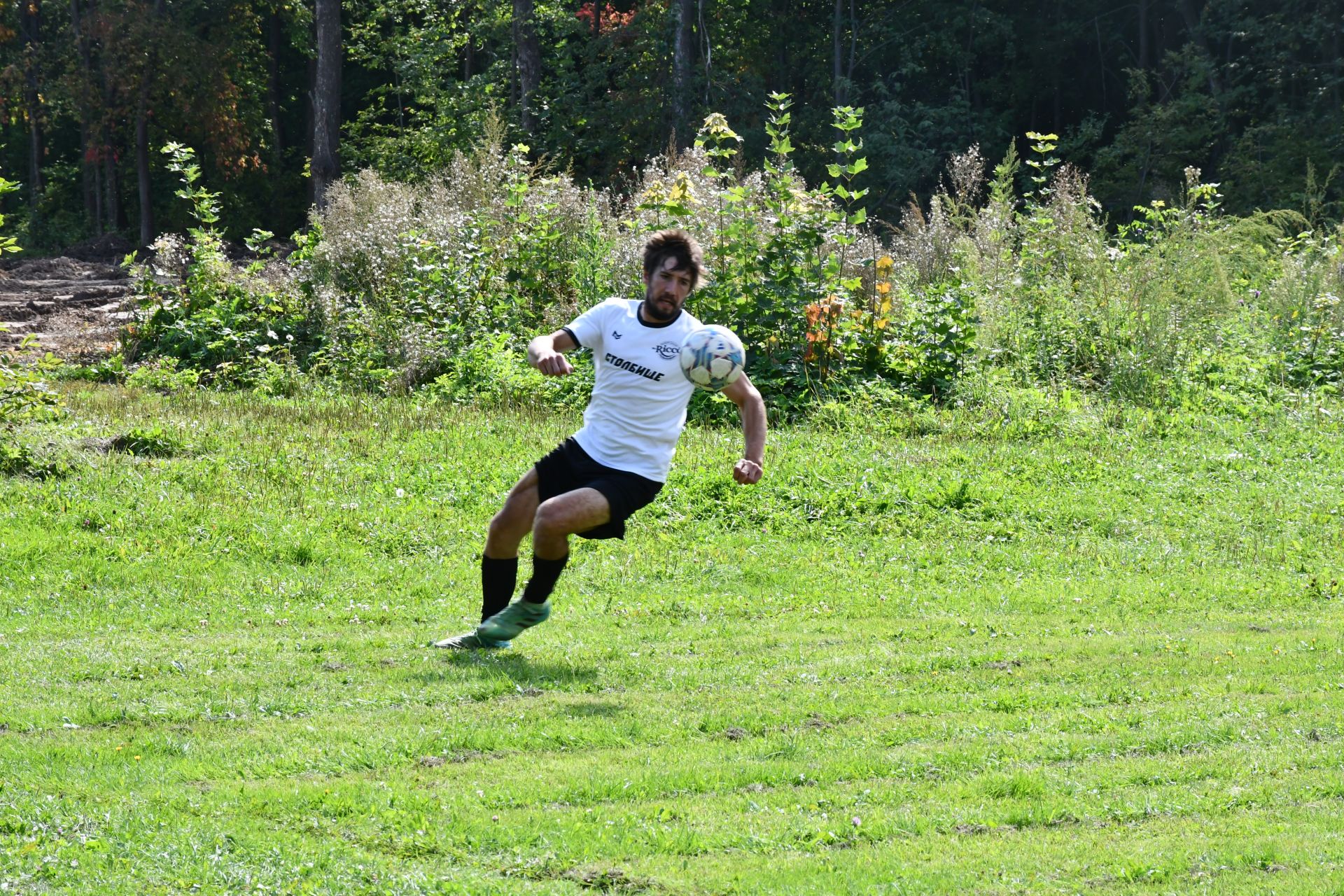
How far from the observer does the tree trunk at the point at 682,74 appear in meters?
32.6

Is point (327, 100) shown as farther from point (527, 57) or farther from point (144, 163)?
point (144, 163)

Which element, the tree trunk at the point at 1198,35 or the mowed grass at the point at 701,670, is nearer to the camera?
the mowed grass at the point at 701,670

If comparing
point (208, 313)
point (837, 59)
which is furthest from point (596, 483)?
point (837, 59)

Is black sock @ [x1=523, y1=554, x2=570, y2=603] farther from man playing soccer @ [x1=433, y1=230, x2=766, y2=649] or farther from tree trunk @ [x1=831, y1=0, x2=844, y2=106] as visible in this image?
tree trunk @ [x1=831, y1=0, x2=844, y2=106]

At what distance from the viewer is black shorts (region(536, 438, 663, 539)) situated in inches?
267

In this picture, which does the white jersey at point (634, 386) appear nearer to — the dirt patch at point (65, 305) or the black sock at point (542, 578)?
the black sock at point (542, 578)

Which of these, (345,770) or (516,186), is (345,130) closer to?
(516,186)

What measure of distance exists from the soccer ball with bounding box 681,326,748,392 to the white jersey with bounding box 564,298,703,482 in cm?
5

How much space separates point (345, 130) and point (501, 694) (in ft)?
116

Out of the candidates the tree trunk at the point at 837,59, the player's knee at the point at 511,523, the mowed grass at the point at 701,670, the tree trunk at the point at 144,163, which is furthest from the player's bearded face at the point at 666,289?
the tree trunk at the point at 144,163

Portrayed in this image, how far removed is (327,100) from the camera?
98.3 ft

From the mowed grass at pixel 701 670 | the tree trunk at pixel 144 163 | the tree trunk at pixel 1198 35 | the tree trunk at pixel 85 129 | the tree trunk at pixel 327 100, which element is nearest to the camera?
the mowed grass at pixel 701 670

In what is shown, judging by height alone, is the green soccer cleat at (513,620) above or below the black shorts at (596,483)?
below

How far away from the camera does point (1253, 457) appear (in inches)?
482
